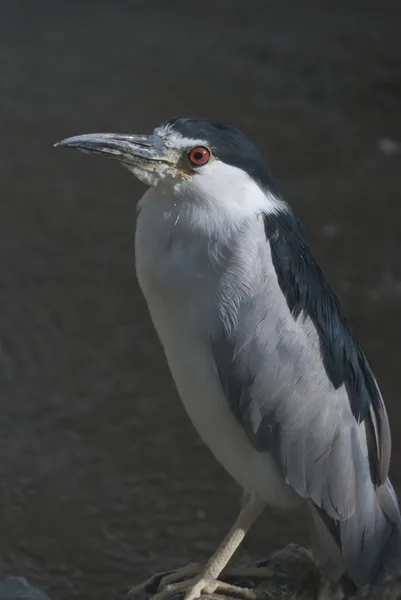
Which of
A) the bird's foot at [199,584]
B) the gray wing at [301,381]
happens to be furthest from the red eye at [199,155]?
the bird's foot at [199,584]

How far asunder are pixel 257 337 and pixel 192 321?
5.8 inches

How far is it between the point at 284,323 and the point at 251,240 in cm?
20

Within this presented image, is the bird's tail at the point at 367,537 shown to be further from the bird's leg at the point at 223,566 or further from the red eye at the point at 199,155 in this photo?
the red eye at the point at 199,155

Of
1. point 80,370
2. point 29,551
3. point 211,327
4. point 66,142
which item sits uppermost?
point 66,142

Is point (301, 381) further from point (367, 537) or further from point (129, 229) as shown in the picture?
point (129, 229)

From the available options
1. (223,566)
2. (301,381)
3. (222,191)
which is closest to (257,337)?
(301,381)

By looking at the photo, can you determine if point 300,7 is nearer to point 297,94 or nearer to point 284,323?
point 297,94

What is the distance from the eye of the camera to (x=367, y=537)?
2.45 m

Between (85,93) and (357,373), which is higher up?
(85,93)

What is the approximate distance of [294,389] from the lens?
2400mm

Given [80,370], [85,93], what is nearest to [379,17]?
[85,93]

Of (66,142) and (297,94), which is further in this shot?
(297,94)

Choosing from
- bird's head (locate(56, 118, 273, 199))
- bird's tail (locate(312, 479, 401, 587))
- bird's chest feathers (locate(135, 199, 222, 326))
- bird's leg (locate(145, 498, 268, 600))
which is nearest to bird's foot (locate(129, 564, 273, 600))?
bird's leg (locate(145, 498, 268, 600))

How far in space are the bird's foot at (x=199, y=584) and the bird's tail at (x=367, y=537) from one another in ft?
0.75
